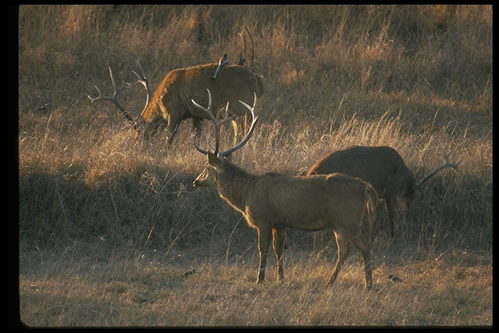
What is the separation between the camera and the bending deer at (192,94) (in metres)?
12.3

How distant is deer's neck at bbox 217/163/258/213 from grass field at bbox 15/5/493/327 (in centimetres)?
78

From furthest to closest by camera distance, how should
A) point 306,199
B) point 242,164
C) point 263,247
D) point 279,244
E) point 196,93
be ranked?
point 196,93, point 242,164, point 279,244, point 263,247, point 306,199

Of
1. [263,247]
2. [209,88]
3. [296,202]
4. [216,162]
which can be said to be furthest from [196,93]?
[296,202]

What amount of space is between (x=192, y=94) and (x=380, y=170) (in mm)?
4005

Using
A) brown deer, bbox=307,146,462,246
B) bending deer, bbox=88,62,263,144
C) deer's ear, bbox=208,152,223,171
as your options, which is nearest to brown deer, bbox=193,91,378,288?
deer's ear, bbox=208,152,223,171

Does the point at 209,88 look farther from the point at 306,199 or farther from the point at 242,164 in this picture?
the point at 306,199

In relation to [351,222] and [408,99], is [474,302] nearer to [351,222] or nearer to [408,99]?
[351,222]

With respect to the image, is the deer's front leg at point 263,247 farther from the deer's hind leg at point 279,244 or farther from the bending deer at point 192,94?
the bending deer at point 192,94

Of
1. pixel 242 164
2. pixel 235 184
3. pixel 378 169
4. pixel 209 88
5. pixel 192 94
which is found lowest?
pixel 242 164

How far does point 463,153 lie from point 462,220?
1.93 metres

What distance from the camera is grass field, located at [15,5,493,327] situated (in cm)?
771

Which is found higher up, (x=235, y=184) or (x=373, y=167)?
(x=373, y=167)

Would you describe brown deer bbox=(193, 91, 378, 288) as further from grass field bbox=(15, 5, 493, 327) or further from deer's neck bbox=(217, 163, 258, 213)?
grass field bbox=(15, 5, 493, 327)

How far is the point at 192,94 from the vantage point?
41.1ft
